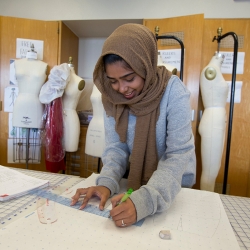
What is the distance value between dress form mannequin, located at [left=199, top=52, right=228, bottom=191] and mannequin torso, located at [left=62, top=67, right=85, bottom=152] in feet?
3.14

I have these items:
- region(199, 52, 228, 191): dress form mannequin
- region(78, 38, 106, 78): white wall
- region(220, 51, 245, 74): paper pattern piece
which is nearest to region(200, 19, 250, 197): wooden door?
region(220, 51, 245, 74): paper pattern piece

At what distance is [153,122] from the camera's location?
769mm

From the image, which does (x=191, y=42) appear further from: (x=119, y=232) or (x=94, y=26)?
(x=119, y=232)

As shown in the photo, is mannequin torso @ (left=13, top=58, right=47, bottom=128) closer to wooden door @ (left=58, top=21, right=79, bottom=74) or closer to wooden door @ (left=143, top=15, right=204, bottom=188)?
wooden door @ (left=58, top=21, right=79, bottom=74)

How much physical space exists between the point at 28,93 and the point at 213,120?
4.60 ft

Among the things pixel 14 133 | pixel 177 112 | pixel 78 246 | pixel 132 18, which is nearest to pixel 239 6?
pixel 132 18

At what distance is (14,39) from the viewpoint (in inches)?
77.0

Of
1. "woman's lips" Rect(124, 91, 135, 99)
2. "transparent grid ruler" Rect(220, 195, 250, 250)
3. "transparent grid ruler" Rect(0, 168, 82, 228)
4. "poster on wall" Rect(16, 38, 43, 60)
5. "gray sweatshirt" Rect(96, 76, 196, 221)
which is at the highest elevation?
"poster on wall" Rect(16, 38, 43, 60)

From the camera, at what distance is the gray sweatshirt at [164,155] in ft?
1.84

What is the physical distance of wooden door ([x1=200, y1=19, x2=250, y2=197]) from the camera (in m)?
1.79

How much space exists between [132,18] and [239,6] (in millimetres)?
897

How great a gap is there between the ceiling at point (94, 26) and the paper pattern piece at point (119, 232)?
1834mm

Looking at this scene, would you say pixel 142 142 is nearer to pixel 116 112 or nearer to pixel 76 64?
pixel 116 112

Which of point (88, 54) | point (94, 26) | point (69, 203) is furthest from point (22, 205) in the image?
point (88, 54)
